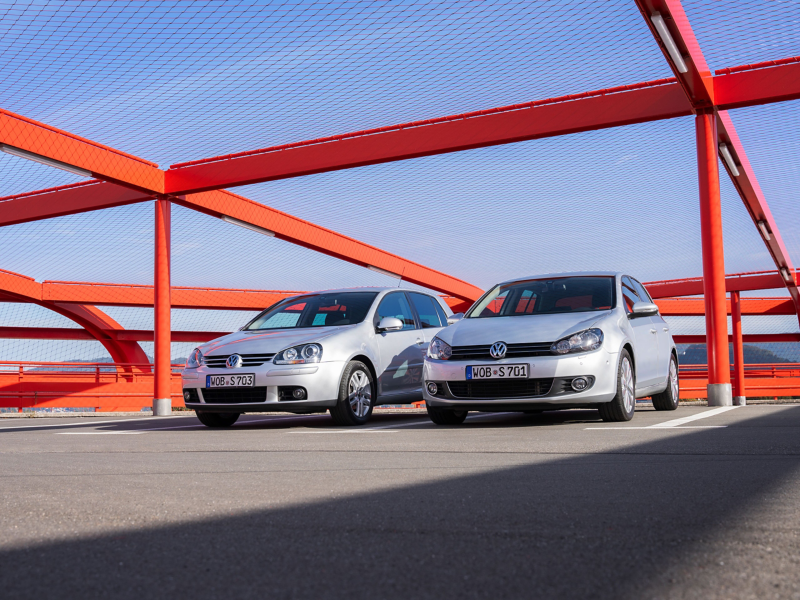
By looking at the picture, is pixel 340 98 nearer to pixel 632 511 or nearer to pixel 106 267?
pixel 632 511

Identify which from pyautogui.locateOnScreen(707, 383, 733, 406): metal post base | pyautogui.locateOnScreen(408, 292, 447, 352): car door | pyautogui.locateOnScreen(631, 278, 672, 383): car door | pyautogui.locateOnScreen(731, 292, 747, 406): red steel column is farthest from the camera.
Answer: pyautogui.locateOnScreen(731, 292, 747, 406): red steel column

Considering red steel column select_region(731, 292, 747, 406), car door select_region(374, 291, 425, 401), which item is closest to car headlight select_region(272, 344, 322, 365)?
car door select_region(374, 291, 425, 401)

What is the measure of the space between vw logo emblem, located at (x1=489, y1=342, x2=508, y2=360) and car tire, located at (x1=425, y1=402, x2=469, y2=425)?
2.74ft

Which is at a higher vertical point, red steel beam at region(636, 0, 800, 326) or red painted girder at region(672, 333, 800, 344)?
red steel beam at region(636, 0, 800, 326)

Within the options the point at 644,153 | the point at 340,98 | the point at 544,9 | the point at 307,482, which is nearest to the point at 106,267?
the point at 340,98

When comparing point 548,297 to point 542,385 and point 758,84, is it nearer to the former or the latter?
point 542,385

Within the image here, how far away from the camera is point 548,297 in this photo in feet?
27.9

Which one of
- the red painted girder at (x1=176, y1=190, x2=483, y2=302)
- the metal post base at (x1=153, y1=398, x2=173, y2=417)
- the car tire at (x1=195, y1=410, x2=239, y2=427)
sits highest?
the red painted girder at (x1=176, y1=190, x2=483, y2=302)

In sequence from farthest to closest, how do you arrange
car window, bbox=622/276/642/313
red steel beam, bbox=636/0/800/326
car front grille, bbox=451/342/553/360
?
red steel beam, bbox=636/0/800/326, car window, bbox=622/276/642/313, car front grille, bbox=451/342/553/360

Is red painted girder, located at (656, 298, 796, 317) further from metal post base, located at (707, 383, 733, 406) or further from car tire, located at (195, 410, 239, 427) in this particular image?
car tire, located at (195, 410, 239, 427)

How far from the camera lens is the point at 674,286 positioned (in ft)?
93.7

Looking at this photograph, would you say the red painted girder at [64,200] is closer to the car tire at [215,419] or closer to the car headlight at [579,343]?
the car tire at [215,419]

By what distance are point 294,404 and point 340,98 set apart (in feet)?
22.5

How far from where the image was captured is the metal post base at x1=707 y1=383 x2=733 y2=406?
38.6 ft
